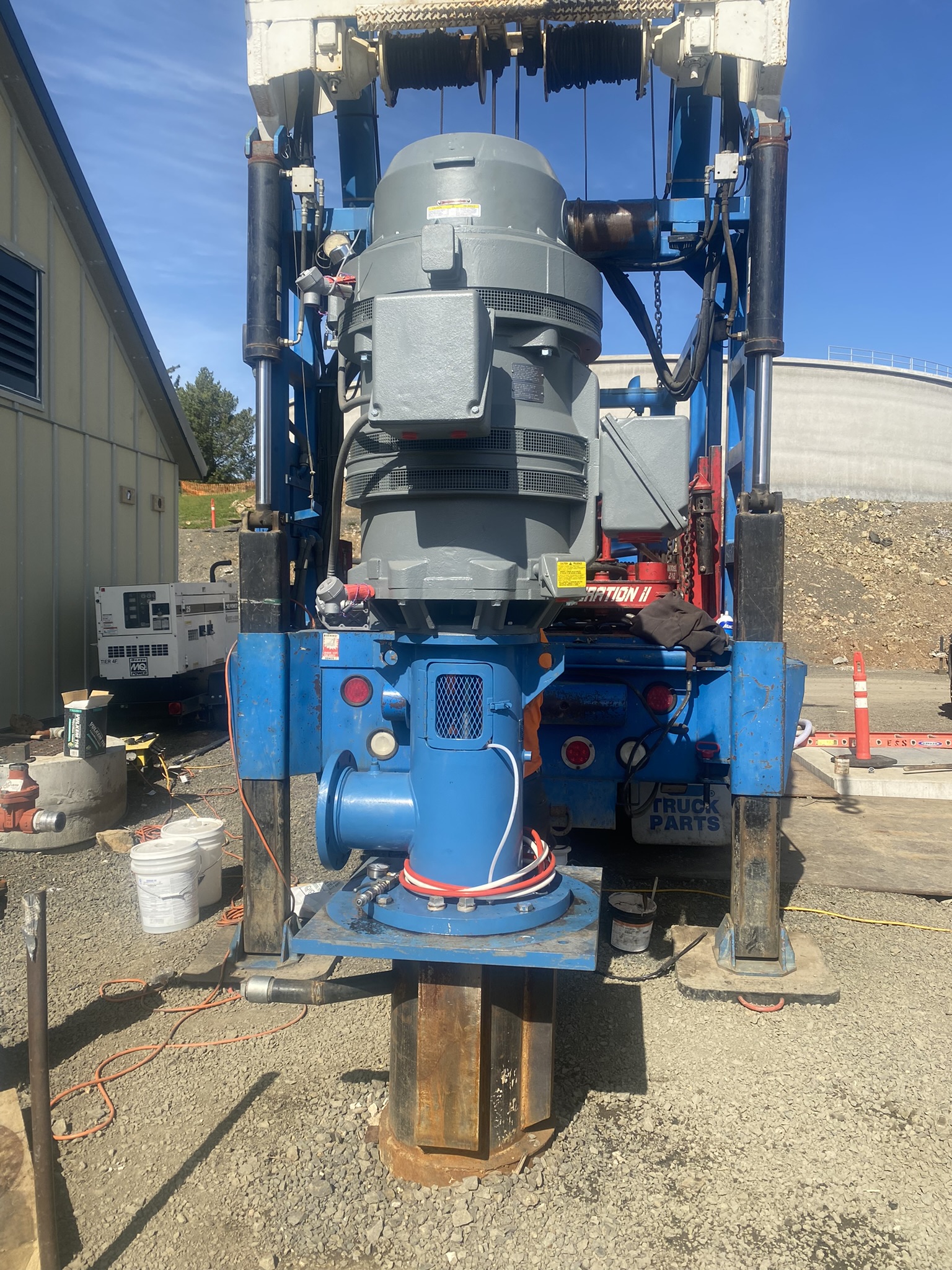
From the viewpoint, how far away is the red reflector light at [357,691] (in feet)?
12.6

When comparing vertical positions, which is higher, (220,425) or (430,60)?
(220,425)

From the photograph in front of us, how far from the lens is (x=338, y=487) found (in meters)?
3.24

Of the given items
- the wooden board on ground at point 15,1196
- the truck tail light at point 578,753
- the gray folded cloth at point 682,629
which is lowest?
the wooden board on ground at point 15,1196

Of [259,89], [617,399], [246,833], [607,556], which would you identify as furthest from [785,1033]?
[617,399]

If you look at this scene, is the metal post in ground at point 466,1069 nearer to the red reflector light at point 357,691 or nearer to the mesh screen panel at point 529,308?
the red reflector light at point 357,691

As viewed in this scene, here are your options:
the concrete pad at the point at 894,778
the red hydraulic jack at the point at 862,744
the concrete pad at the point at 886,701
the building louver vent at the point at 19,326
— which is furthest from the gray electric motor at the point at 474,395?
the concrete pad at the point at 886,701

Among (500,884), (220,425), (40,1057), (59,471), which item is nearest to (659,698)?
(500,884)

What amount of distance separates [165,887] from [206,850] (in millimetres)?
351

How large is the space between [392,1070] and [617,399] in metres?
5.64

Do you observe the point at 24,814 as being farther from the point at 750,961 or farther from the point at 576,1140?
the point at 750,961

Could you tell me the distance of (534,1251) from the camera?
229 cm

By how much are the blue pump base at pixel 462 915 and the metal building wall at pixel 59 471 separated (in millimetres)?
7867

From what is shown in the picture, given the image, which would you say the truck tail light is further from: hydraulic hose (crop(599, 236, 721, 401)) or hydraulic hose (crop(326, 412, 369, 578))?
hydraulic hose (crop(599, 236, 721, 401))

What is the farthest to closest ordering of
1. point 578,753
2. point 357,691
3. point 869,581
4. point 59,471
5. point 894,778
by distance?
1. point 869,581
2. point 59,471
3. point 894,778
4. point 578,753
5. point 357,691
